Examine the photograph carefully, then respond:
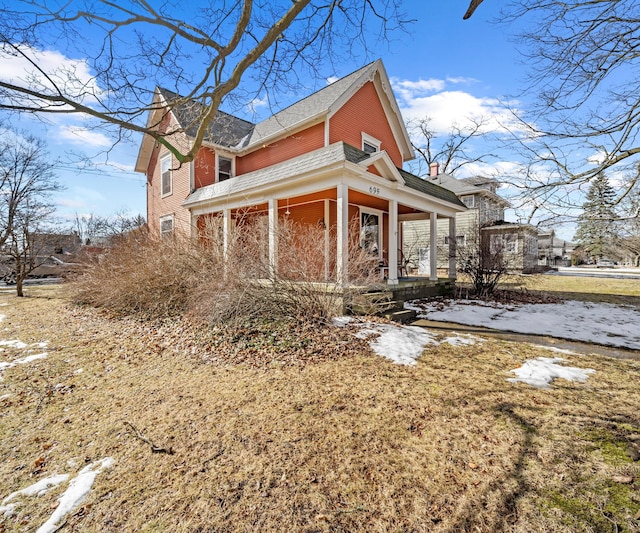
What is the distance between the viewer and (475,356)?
16.2 feet

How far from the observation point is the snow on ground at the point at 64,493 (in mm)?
2067

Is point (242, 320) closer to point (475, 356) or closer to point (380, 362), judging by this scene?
point (380, 362)

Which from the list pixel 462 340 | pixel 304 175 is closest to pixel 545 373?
pixel 462 340

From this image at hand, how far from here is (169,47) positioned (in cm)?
518

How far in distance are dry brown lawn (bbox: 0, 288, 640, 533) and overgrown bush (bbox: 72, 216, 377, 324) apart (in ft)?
4.62

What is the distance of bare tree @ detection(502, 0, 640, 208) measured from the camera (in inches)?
197

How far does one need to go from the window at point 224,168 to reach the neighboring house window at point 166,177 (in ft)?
8.89

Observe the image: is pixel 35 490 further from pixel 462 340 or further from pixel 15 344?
pixel 462 340

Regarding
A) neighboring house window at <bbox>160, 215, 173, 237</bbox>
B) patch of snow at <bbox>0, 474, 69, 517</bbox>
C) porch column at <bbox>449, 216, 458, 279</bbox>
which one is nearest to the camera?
patch of snow at <bbox>0, 474, 69, 517</bbox>

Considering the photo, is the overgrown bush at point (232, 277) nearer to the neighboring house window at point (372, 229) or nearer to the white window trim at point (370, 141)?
the neighboring house window at point (372, 229)

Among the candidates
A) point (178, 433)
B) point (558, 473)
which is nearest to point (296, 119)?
point (178, 433)

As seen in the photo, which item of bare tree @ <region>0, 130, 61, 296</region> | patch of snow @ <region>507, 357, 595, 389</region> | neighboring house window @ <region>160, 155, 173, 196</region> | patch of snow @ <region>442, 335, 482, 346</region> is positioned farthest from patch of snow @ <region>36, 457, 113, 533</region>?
bare tree @ <region>0, 130, 61, 296</region>

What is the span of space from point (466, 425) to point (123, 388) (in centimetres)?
416

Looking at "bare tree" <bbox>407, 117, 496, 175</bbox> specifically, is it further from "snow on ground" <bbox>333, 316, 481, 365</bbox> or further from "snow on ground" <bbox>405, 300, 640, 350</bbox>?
"snow on ground" <bbox>333, 316, 481, 365</bbox>
